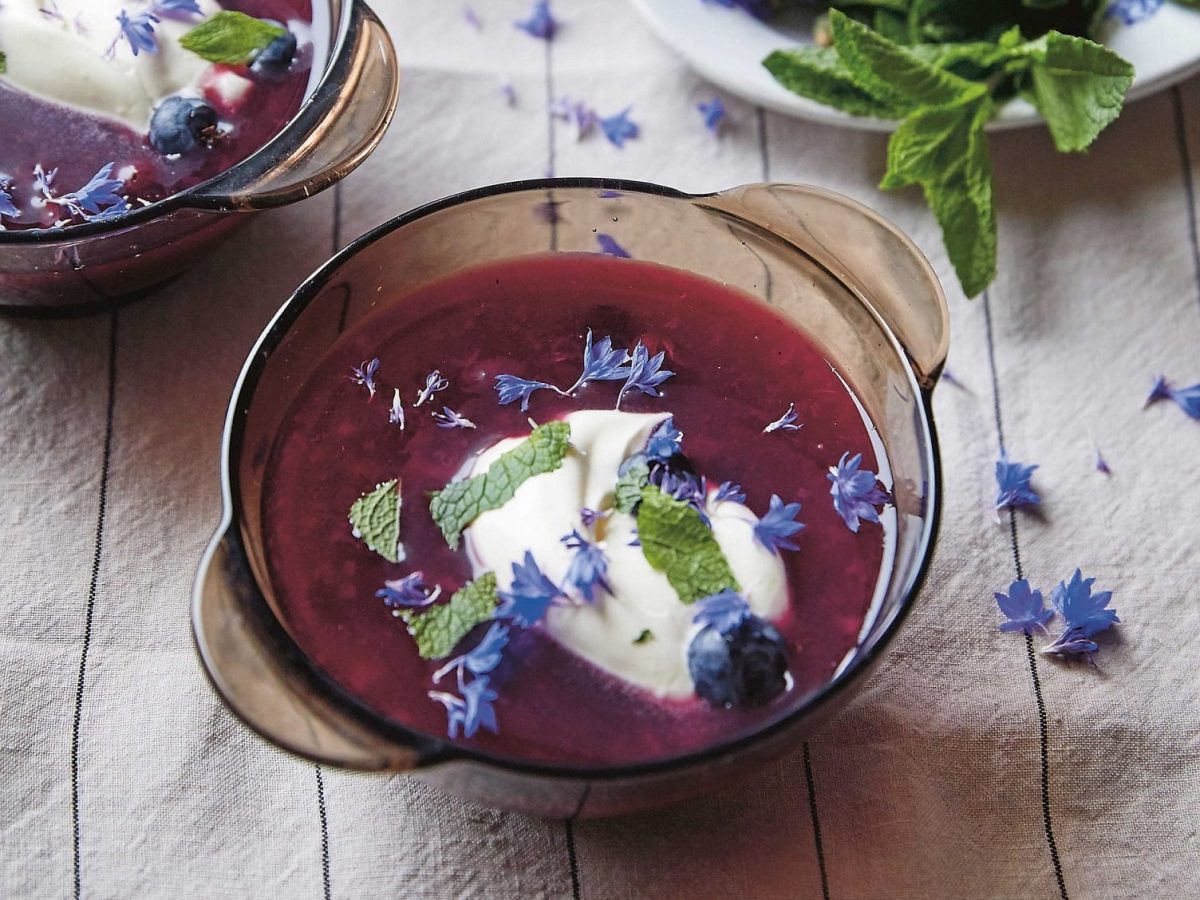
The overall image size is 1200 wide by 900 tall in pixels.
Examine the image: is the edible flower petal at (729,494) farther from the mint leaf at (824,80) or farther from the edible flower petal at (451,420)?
the mint leaf at (824,80)

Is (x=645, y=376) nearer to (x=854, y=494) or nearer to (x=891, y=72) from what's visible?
(x=854, y=494)

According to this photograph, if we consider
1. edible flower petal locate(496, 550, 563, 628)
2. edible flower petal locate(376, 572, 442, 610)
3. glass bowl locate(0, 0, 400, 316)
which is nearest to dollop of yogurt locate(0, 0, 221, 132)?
glass bowl locate(0, 0, 400, 316)

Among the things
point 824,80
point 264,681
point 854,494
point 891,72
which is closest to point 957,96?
point 891,72

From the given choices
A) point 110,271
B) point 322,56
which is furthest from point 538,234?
point 110,271

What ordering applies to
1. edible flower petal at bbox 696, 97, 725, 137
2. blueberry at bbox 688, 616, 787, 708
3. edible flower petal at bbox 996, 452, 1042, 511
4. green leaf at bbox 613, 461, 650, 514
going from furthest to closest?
edible flower petal at bbox 696, 97, 725, 137 < edible flower petal at bbox 996, 452, 1042, 511 < green leaf at bbox 613, 461, 650, 514 < blueberry at bbox 688, 616, 787, 708

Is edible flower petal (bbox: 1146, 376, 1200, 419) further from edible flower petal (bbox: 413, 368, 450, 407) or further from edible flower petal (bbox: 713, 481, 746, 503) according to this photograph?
edible flower petal (bbox: 413, 368, 450, 407)

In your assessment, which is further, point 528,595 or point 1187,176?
point 1187,176

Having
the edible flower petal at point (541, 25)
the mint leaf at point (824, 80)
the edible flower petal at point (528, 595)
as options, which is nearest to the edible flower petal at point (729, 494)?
the edible flower petal at point (528, 595)

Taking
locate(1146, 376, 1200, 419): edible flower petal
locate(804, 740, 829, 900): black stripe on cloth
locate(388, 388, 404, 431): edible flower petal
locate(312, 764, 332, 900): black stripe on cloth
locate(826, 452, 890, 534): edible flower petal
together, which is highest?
locate(826, 452, 890, 534): edible flower petal
